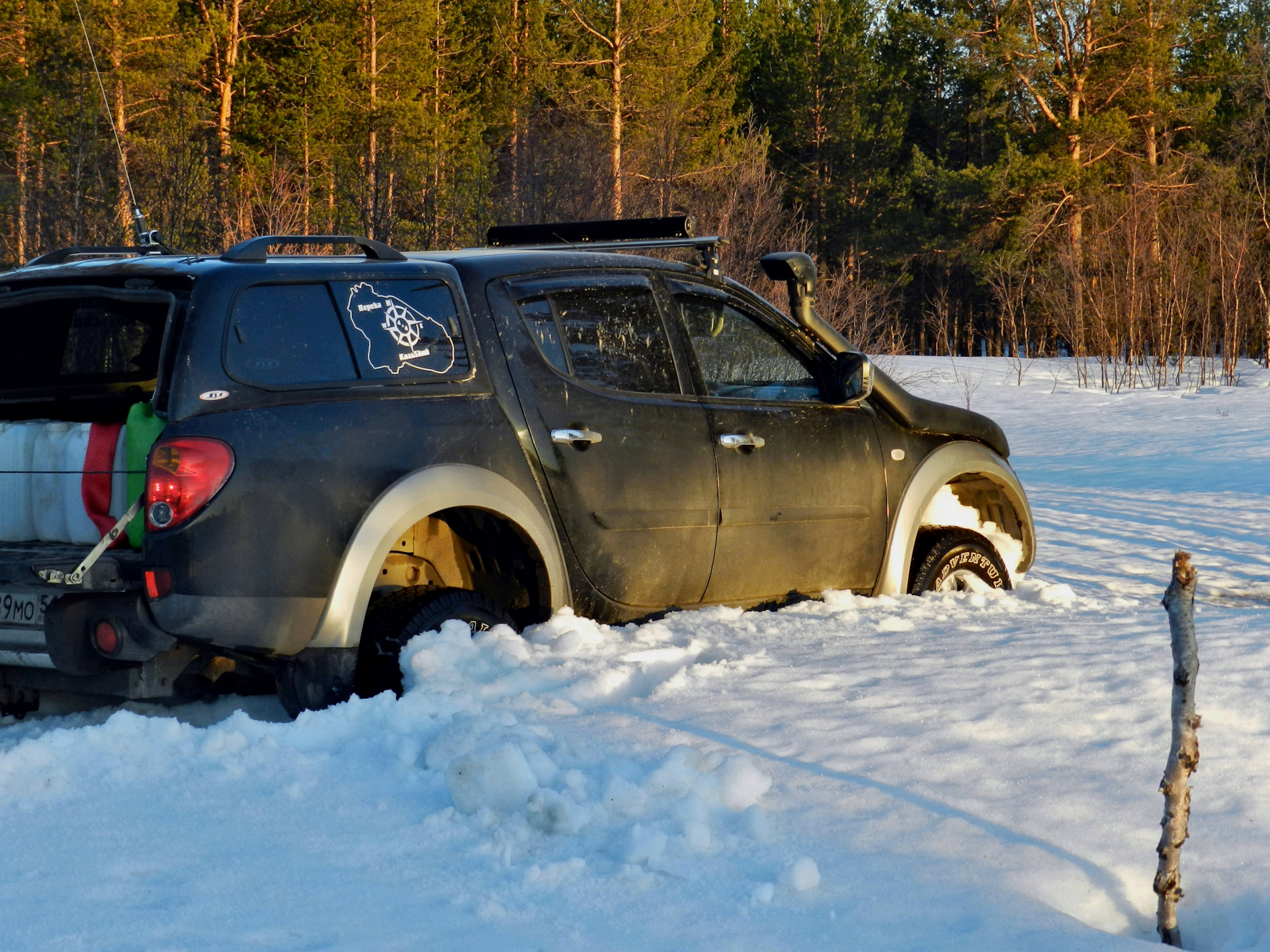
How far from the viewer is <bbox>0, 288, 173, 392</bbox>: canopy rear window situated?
4.91 metres

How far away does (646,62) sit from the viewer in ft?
116

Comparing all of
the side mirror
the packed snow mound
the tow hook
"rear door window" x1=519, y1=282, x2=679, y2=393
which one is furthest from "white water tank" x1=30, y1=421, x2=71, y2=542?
the packed snow mound

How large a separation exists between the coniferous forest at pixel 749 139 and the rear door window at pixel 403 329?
15425mm

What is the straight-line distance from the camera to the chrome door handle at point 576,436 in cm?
461

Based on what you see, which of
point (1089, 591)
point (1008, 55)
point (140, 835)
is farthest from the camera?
point (1008, 55)

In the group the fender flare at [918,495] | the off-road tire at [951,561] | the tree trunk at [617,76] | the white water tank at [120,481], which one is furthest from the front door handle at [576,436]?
the tree trunk at [617,76]

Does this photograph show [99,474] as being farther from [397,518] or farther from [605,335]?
[605,335]

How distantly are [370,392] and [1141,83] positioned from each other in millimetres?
41658

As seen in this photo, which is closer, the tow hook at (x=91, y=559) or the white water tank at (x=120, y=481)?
the tow hook at (x=91, y=559)

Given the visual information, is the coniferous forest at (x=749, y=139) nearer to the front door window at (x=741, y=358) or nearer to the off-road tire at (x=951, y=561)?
the front door window at (x=741, y=358)

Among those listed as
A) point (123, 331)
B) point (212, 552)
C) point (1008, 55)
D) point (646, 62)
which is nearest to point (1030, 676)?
point (212, 552)

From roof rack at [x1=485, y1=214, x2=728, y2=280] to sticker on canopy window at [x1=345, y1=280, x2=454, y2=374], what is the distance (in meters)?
0.79

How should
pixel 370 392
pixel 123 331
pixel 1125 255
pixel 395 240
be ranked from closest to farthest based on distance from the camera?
pixel 370 392, pixel 123 331, pixel 395 240, pixel 1125 255

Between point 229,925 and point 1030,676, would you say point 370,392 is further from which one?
point 1030,676
